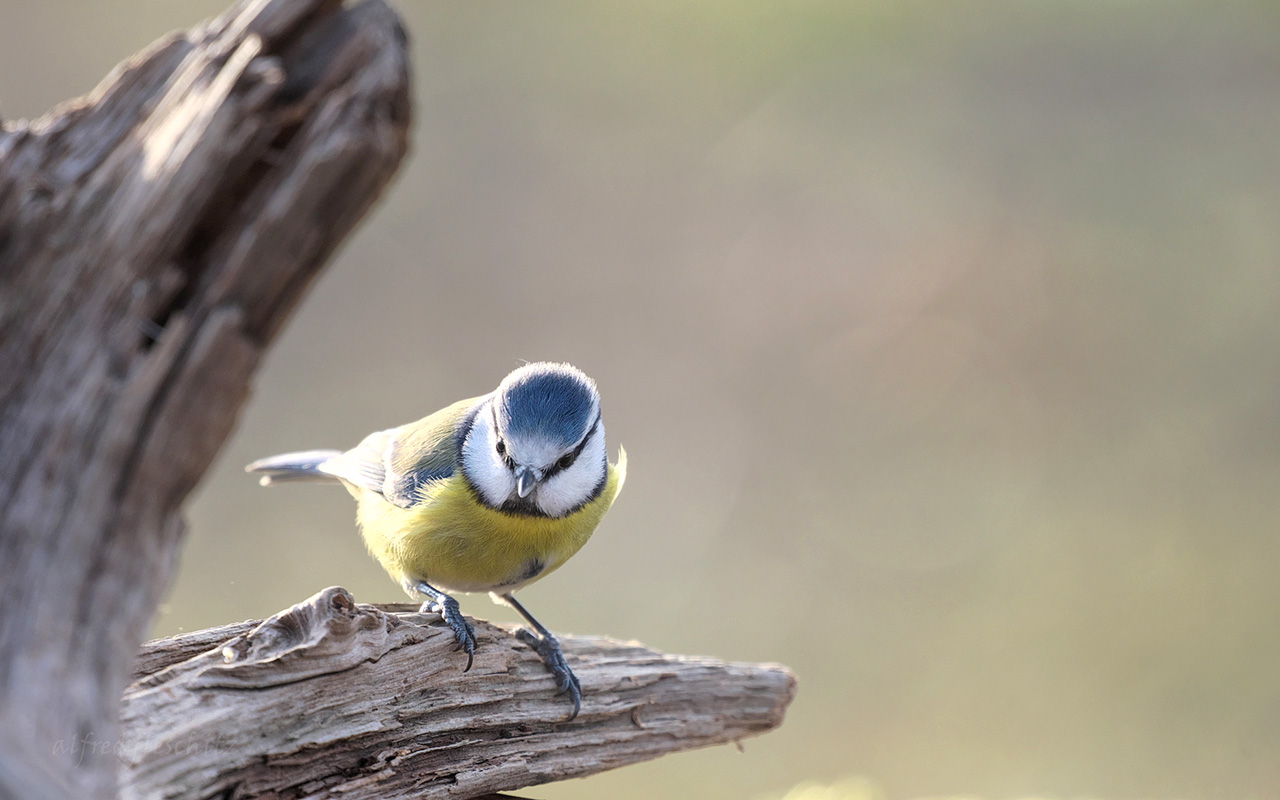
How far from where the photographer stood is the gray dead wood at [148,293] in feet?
2.27

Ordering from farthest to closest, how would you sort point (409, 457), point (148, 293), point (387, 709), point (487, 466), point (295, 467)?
1. point (295, 467)
2. point (409, 457)
3. point (487, 466)
4. point (387, 709)
5. point (148, 293)

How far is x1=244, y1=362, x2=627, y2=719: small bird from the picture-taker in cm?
138

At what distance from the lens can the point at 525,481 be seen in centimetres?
134

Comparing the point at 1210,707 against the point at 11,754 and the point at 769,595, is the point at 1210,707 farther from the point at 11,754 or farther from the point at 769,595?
the point at 11,754

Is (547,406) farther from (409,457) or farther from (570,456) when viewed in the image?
(409,457)

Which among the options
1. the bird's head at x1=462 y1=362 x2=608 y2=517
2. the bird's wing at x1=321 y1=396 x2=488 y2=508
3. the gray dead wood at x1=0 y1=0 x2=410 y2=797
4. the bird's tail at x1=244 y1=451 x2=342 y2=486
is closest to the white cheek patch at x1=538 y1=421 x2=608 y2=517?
the bird's head at x1=462 y1=362 x2=608 y2=517

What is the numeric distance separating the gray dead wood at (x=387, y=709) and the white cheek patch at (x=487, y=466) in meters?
0.19

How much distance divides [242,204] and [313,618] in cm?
54

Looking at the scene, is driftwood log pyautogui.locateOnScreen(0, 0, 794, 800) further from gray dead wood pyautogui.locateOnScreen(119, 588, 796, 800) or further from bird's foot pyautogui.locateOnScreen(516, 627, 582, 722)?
bird's foot pyautogui.locateOnScreen(516, 627, 582, 722)

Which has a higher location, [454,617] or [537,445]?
[537,445]

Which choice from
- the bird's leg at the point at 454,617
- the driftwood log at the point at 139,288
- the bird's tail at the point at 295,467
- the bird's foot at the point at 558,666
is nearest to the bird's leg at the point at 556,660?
the bird's foot at the point at 558,666

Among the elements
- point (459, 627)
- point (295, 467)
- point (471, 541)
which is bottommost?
point (459, 627)

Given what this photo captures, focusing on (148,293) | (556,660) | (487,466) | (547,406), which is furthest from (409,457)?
(148,293)

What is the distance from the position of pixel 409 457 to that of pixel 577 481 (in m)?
0.30
